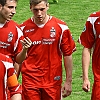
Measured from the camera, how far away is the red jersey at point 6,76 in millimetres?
5730

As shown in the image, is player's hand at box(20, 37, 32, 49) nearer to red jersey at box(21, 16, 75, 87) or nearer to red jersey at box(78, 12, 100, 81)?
red jersey at box(78, 12, 100, 81)

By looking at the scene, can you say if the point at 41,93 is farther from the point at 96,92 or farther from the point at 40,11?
the point at 40,11

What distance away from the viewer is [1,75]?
18.7 feet

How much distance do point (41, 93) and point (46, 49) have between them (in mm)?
697

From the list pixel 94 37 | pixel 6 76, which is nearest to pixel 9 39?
pixel 94 37

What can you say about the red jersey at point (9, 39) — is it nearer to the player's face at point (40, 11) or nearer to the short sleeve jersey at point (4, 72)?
the player's face at point (40, 11)

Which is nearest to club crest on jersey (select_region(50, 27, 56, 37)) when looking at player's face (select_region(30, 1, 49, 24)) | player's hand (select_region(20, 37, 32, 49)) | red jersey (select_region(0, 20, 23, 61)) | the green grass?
player's face (select_region(30, 1, 49, 24))

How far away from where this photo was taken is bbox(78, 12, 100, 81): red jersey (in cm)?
730

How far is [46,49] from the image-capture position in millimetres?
7785

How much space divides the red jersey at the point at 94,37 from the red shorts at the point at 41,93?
0.88 meters

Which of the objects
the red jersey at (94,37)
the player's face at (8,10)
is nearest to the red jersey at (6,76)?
the player's face at (8,10)

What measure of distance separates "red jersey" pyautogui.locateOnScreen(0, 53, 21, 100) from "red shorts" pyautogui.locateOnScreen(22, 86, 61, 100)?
74.7 inches

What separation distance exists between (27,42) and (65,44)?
161cm

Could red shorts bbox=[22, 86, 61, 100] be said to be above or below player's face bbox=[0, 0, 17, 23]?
below
